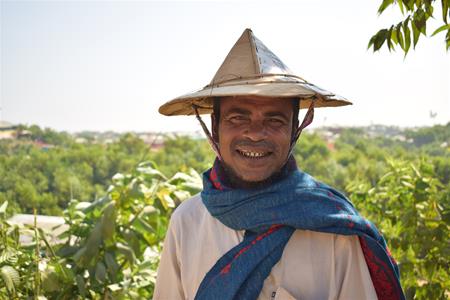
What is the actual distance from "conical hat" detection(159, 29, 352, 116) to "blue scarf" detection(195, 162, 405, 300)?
0.26 m

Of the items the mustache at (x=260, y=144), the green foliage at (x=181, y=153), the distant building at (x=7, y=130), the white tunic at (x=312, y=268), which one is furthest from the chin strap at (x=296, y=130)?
the green foliage at (x=181, y=153)

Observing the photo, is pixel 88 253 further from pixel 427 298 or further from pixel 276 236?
pixel 427 298

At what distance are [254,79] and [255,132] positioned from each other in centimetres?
16

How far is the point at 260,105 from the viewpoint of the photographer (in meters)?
1.39

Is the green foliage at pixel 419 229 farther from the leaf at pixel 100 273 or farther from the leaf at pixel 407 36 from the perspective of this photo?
the leaf at pixel 100 273

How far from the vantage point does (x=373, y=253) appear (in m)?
1.28

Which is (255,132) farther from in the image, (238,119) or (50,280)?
(50,280)

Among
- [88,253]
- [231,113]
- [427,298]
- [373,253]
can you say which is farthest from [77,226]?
[427,298]

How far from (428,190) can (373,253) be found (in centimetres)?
121

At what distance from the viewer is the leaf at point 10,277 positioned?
1633 mm

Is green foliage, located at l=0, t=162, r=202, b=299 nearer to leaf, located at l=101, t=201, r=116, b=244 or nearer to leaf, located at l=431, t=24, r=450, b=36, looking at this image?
leaf, located at l=101, t=201, r=116, b=244

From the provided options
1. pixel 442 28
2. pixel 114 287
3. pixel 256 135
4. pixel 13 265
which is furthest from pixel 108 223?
pixel 442 28

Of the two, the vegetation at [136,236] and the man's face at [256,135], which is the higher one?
the man's face at [256,135]

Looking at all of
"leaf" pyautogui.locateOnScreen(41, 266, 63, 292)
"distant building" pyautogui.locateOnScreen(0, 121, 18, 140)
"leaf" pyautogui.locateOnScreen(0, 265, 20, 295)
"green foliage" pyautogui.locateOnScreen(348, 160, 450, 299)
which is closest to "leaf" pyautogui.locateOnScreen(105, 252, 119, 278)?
"leaf" pyautogui.locateOnScreen(41, 266, 63, 292)
